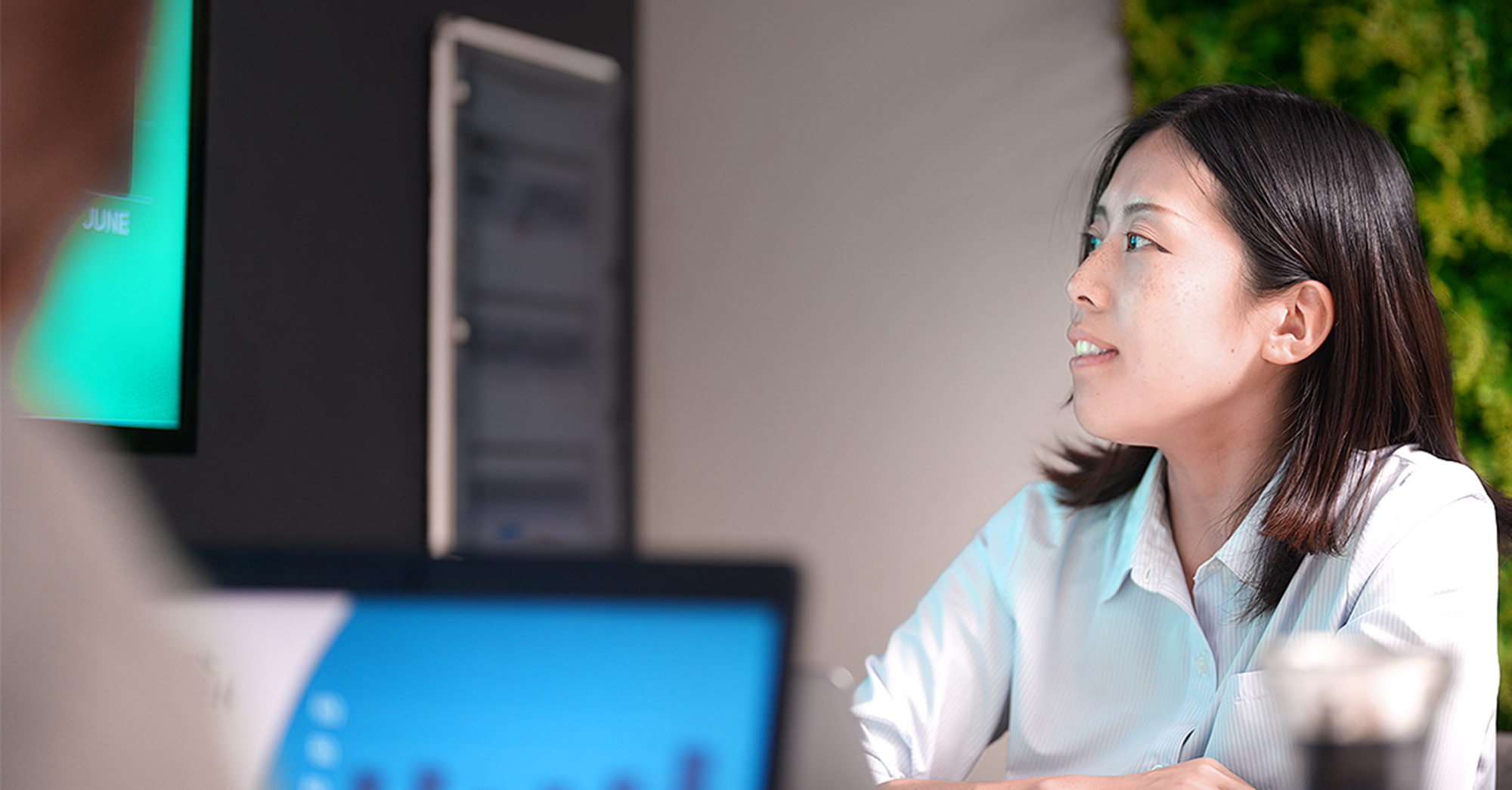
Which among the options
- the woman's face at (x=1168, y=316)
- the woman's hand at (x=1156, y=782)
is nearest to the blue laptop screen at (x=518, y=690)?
the woman's hand at (x=1156, y=782)

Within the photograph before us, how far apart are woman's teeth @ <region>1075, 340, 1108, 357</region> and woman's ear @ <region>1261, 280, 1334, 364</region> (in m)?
0.17

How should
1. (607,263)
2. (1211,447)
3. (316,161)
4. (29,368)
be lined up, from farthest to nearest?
(607,263) < (316,161) < (1211,447) < (29,368)

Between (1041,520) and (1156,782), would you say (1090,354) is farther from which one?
(1156,782)

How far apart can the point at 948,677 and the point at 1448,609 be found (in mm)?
523

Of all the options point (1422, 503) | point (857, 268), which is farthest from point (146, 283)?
point (857, 268)

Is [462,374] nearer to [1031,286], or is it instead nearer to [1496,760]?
[1031,286]

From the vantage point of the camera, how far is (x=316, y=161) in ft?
7.39

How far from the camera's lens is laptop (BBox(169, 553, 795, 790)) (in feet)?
1.45

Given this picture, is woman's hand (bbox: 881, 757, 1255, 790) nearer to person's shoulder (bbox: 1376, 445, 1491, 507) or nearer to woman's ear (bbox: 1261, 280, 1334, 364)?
person's shoulder (bbox: 1376, 445, 1491, 507)

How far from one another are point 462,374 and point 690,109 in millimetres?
1080

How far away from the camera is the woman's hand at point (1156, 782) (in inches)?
36.2

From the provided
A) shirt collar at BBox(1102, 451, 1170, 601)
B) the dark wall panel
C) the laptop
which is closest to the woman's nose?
shirt collar at BBox(1102, 451, 1170, 601)

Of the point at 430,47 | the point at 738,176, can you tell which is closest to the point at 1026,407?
the point at 738,176

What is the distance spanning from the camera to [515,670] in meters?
0.45
